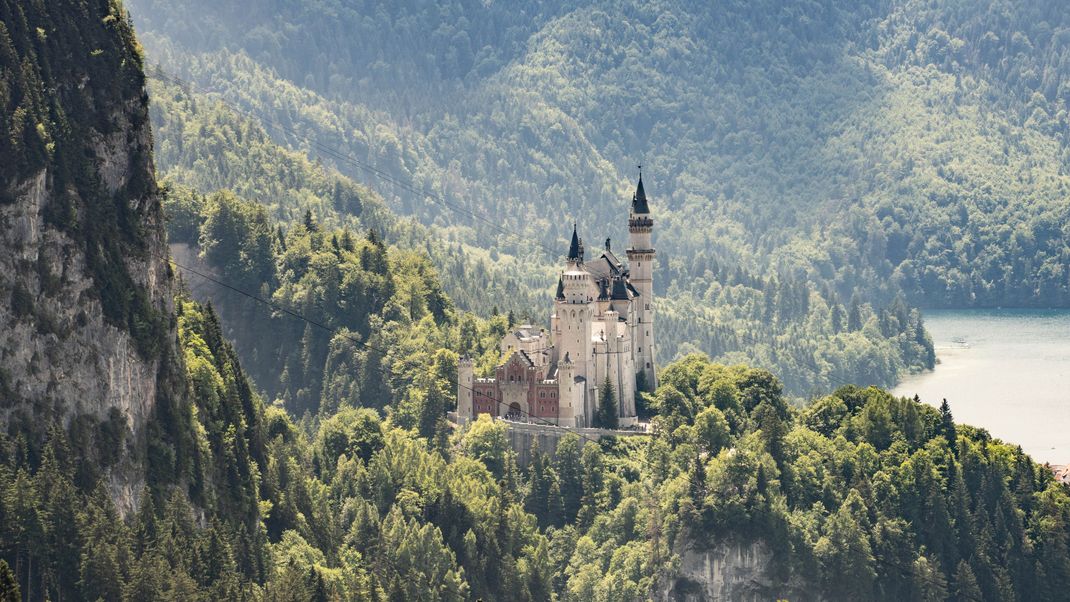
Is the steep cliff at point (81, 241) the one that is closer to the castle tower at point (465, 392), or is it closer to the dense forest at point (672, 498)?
the dense forest at point (672, 498)

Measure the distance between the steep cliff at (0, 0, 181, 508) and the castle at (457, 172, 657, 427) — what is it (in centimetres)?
5098

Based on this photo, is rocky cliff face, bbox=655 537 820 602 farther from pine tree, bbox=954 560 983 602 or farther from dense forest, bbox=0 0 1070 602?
pine tree, bbox=954 560 983 602

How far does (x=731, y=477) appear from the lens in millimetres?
178875

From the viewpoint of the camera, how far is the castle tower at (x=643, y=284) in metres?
194

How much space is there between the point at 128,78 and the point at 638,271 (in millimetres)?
68053

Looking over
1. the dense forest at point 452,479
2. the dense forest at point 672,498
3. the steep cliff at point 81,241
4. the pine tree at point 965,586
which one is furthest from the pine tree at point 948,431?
the steep cliff at point 81,241

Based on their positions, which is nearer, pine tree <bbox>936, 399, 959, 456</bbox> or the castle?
the castle

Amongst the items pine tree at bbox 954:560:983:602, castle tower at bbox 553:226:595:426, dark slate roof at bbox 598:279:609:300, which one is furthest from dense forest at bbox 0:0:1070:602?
dark slate roof at bbox 598:279:609:300

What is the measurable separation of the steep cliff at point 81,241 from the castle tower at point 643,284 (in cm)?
6145

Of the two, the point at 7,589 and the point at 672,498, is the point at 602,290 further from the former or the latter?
the point at 7,589

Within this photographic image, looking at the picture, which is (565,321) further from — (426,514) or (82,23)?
(82,23)

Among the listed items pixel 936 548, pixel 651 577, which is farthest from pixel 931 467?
pixel 651 577

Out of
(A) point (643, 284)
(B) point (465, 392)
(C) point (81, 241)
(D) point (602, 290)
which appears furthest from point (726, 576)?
(C) point (81, 241)

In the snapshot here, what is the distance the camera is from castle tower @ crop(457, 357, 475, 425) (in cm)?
18975
